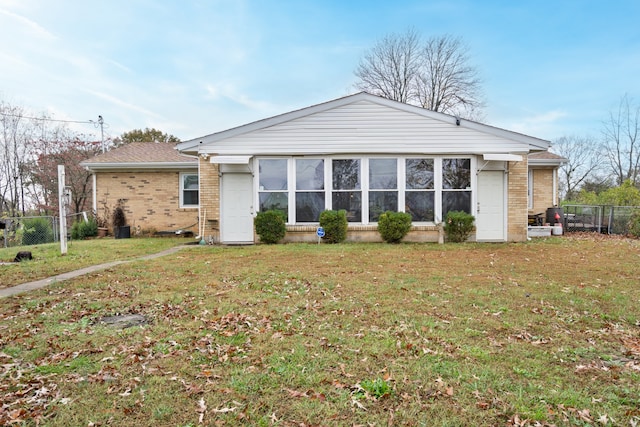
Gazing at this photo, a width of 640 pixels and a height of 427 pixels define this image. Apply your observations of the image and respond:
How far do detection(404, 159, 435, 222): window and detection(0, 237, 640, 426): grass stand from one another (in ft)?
17.7

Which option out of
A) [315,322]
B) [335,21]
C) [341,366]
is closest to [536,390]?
[341,366]

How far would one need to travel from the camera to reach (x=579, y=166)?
113ft

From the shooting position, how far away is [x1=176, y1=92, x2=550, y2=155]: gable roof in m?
11.6

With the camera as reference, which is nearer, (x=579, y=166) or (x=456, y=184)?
(x=456, y=184)

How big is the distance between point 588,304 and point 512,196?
7520 millimetres

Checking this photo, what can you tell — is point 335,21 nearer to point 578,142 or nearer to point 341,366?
point 341,366

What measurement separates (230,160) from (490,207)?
323 inches

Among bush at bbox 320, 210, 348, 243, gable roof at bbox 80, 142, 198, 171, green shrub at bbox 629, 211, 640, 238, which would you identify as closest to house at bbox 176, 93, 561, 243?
bush at bbox 320, 210, 348, 243

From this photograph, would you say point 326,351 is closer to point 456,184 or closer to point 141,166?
point 456,184

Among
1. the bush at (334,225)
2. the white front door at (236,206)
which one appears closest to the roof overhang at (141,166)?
the white front door at (236,206)

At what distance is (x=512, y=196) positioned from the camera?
11797mm

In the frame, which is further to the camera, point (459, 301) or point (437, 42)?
point (437, 42)

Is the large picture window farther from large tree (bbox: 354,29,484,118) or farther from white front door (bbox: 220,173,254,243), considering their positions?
large tree (bbox: 354,29,484,118)

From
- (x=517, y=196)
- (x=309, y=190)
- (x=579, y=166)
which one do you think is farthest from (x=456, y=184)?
(x=579, y=166)
